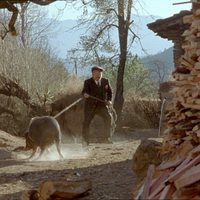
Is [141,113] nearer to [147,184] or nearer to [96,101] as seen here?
[96,101]

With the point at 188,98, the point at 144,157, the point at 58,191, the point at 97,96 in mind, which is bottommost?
the point at 58,191

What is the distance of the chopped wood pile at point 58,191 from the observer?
749 cm

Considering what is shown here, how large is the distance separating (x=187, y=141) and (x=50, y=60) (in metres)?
22.1

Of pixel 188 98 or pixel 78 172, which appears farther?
pixel 78 172

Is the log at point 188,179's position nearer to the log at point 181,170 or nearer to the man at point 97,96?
the log at point 181,170

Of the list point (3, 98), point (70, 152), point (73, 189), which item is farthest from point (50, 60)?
point (73, 189)

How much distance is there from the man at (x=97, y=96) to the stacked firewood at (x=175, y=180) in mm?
7042

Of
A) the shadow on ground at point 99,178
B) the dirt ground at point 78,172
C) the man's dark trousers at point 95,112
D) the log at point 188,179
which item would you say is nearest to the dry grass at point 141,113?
the man's dark trousers at point 95,112

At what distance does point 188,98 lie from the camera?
7.28 m

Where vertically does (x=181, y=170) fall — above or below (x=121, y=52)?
below

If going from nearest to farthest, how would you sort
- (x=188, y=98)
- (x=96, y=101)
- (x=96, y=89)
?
(x=188, y=98) → (x=96, y=89) → (x=96, y=101)

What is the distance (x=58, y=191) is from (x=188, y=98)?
1.86 m

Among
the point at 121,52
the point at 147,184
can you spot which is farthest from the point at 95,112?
the point at 121,52

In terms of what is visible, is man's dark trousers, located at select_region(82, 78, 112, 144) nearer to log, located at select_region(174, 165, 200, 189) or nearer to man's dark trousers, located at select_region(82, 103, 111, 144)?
man's dark trousers, located at select_region(82, 103, 111, 144)
